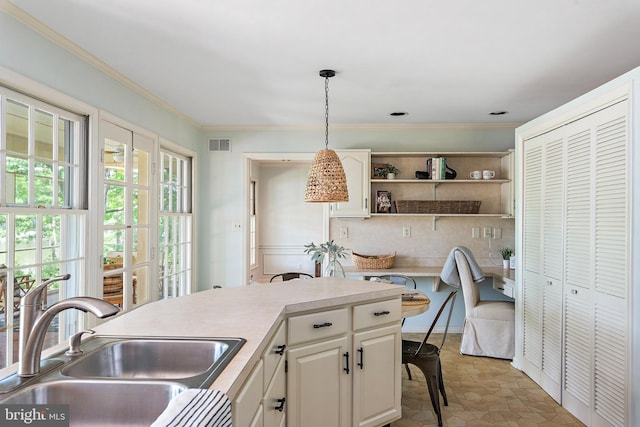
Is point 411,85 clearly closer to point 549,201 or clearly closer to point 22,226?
point 549,201

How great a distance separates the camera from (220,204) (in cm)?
515

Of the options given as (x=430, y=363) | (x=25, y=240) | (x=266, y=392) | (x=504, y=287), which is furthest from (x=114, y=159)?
(x=504, y=287)

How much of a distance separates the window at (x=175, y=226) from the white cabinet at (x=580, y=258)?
10.7 ft

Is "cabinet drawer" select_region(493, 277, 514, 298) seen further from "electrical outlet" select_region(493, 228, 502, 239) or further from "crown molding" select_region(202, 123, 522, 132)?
"crown molding" select_region(202, 123, 522, 132)

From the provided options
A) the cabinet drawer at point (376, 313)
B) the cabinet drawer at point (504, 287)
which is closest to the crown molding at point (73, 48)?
the cabinet drawer at point (376, 313)

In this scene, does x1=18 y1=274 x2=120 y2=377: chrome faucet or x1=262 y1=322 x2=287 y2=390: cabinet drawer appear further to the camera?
x1=262 y1=322 x2=287 y2=390: cabinet drawer

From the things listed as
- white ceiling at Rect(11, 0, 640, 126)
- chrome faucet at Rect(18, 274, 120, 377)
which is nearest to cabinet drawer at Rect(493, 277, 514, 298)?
white ceiling at Rect(11, 0, 640, 126)

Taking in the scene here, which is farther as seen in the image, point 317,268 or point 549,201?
point 317,268

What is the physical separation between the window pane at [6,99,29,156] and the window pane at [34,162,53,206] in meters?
0.16

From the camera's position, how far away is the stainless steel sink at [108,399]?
114 centimetres

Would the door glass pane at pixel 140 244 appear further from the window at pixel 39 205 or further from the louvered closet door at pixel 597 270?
the louvered closet door at pixel 597 270

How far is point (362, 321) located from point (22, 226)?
1.95 meters

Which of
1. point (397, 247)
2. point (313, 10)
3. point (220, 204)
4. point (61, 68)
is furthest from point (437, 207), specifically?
point (61, 68)

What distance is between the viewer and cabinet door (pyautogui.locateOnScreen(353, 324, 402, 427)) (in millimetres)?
2418
